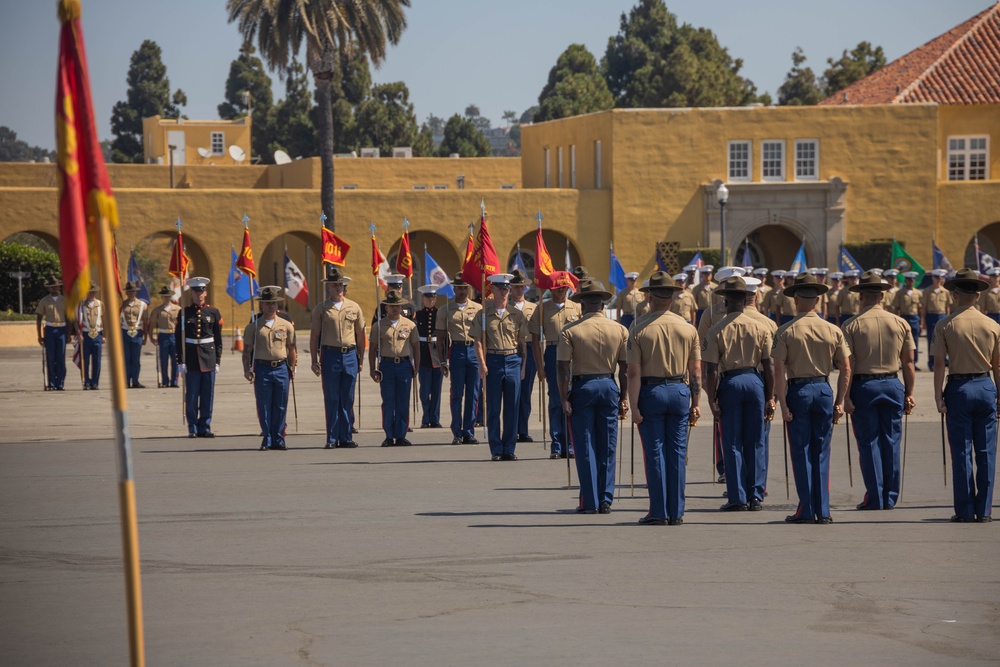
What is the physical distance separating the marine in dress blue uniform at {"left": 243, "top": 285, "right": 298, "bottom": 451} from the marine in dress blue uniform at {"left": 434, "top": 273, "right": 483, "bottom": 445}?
6.44 feet

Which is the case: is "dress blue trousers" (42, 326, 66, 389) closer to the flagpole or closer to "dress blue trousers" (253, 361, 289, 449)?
"dress blue trousers" (253, 361, 289, 449)

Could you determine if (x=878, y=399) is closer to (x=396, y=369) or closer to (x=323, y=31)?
(x=396, y=369)

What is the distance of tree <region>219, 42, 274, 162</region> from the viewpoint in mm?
89875

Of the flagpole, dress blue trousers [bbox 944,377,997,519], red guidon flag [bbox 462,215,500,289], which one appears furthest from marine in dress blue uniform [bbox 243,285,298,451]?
the flagpole

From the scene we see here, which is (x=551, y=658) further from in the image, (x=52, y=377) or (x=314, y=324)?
(x=52, y=377)

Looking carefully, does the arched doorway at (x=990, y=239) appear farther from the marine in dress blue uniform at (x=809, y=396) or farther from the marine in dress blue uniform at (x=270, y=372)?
the marine in dress blue uniform at (x=809, y=396)

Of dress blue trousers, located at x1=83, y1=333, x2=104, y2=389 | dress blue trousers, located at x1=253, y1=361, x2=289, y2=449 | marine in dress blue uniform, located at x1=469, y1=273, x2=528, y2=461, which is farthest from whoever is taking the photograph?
dress blue trousers, located at x1=83, y1=333, x2=104, y2=389

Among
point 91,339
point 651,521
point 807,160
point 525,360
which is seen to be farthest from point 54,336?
point 807,160

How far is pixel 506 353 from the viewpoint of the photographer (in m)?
16.5

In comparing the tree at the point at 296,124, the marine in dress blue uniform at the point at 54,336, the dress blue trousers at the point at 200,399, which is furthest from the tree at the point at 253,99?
the dress blue trousers at the point at 200,399

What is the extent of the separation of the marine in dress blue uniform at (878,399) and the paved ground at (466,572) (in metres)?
0.37

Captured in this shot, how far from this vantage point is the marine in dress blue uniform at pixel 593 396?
40.1 ft

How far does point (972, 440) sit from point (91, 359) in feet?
Answer: 58.9

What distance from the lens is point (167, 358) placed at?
26.0 m
